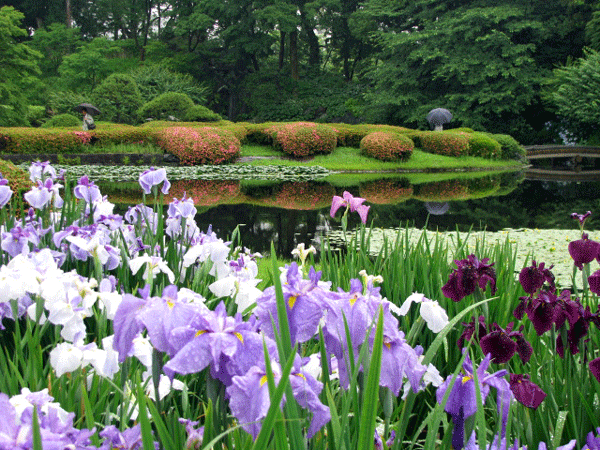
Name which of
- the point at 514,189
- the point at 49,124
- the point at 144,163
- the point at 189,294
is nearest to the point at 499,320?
the point at 189,294

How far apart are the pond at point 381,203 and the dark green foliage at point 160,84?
14.5m

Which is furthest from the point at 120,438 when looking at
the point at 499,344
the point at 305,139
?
the point at 305,139

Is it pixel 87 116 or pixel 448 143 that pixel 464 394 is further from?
pixel 87 116

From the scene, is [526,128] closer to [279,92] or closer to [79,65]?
[279,92]

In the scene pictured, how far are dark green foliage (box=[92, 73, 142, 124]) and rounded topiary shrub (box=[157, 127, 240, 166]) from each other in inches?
283

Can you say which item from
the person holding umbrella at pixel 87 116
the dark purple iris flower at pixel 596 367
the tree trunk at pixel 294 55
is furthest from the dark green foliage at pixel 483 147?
the dark purple iris flower at pixel 596 367

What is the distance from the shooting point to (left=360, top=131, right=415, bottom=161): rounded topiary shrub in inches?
609

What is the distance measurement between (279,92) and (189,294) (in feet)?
92.0

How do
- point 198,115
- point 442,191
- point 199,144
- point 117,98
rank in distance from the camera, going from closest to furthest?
point 442,191 < point 199,144 < point 198,115 < point 117,98

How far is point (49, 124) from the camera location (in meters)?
19.5

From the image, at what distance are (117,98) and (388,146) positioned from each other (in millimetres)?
12018

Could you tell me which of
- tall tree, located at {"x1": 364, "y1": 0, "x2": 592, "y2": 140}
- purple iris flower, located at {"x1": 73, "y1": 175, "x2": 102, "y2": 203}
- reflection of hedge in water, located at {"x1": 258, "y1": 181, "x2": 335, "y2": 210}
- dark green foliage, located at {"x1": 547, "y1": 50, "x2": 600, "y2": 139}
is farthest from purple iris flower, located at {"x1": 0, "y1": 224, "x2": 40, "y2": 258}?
dark green foliage, located at {"x1": 547, "y1": 50, "x2": 600, "y2": 139}

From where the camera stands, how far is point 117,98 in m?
21.5

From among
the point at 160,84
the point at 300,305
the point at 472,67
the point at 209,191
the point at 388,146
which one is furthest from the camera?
the point at 160,84
